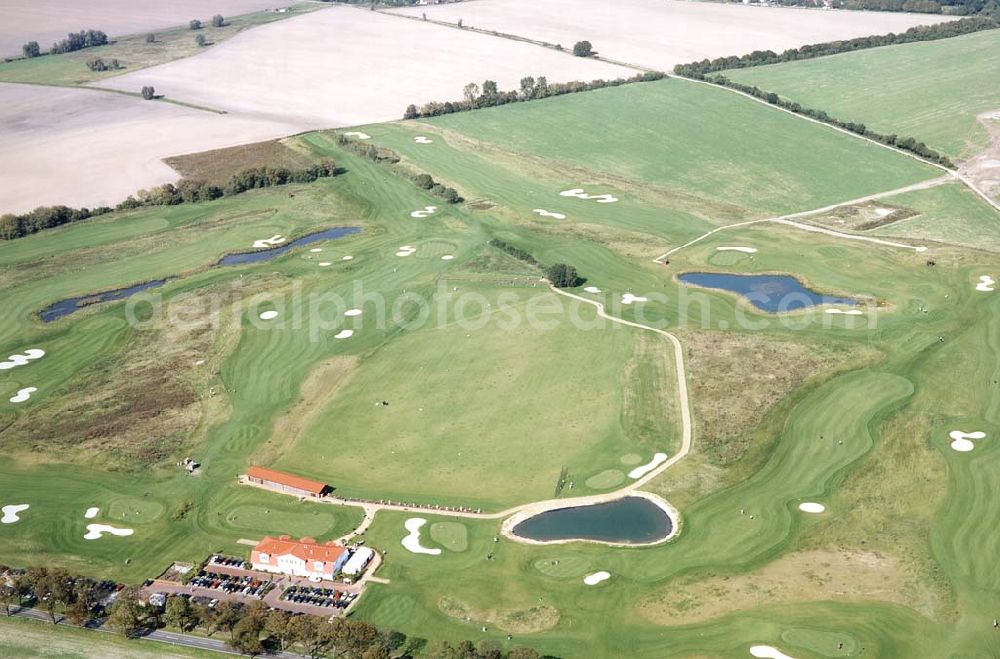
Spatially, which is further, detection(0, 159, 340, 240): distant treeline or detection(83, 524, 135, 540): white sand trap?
detection(0, 159, 340, 240): distant treeline

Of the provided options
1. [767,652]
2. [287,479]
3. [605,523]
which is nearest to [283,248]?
[287,479]

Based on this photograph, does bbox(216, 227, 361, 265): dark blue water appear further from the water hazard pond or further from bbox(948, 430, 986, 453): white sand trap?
bbox(948, 430, 986, 453): white sand trap

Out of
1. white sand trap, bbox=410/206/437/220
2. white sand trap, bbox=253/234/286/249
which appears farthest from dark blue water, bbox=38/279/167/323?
white sand trap, bbox=410/206/437/220

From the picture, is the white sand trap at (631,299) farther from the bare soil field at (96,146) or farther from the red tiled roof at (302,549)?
the bare soil field at (96,146)

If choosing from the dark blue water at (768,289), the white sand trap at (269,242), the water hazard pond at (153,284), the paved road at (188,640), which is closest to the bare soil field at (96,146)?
the white sand trap at (269,242)

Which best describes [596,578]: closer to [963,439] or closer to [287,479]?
[287,479]

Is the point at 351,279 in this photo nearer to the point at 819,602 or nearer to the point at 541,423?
the point at 541,423
